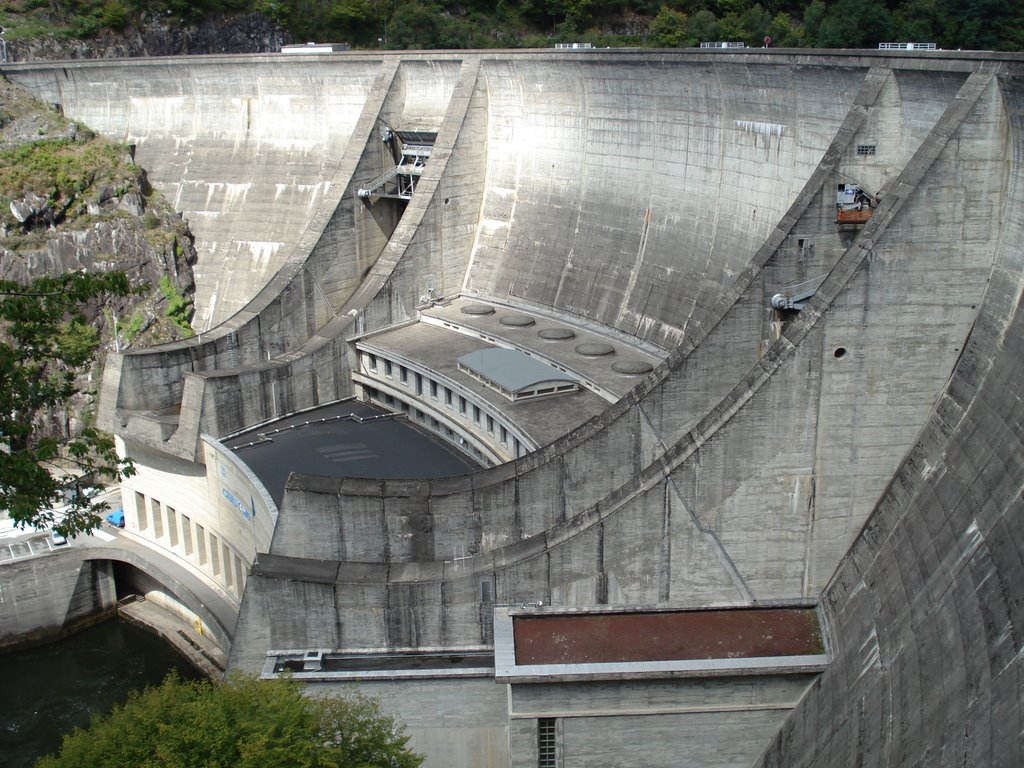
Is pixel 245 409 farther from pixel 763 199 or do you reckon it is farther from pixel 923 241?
pixel 923 241

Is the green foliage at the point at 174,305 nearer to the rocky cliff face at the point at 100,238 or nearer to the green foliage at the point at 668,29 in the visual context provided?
the rocky cliff face at the point at 100,238

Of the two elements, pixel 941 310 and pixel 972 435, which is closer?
pixel 972 435

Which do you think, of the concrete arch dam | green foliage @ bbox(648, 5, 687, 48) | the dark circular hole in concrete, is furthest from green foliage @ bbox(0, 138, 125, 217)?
green foliage @ bbox(648, 5, 687, 48)

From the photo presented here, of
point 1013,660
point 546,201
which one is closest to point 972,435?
point 1013,660

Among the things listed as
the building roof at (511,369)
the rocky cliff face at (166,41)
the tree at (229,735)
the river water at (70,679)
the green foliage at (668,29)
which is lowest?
the tree at (229,735)

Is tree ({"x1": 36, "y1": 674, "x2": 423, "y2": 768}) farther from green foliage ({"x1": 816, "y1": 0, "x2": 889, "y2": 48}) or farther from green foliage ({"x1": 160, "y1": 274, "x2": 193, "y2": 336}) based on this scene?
green foliage ({"x1": 816, "y1": 0, "x2": 889, "y2": 48})

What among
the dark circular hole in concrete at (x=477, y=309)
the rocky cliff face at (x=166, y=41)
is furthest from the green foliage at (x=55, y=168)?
the dark circular hole in concrete at (x=477, y=309)

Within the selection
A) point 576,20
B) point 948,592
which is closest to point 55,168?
point 576,20
